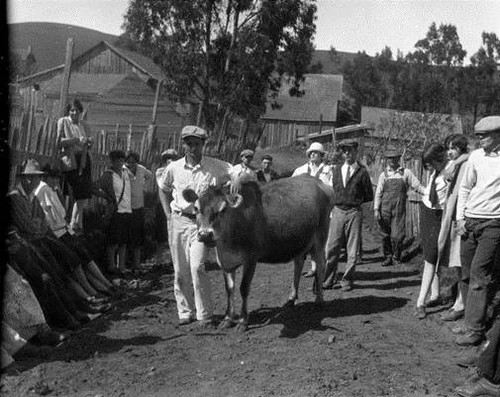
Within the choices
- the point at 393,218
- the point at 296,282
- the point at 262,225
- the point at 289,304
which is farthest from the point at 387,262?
the point at 262,225

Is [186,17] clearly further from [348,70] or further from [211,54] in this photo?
[348,70]

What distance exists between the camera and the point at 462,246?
290 inches

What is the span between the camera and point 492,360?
18.2 ft

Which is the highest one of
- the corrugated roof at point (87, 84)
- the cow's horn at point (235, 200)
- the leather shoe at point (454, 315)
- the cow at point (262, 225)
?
the corrugated roof at point (87, 84)

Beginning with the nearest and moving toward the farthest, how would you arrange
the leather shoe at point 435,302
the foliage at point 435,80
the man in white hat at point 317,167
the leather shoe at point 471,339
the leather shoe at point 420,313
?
the leather shoe at point 471,339, the leather shoe at point 420,313, the leather shoe at point 435,302, the man in white hat at point 317,167, the foliage at point 435,80

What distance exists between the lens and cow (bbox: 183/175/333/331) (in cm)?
765

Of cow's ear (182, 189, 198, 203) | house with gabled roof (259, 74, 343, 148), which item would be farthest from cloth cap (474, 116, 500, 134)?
house with gabled roof (259, 74, 343, 148)

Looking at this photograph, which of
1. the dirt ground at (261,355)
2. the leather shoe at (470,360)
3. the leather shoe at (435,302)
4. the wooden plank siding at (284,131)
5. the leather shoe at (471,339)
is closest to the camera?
the dirt ground at (261,355)

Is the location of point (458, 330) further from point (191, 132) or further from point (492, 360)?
point (191, 132)

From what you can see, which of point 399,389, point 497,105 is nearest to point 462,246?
point 399,389

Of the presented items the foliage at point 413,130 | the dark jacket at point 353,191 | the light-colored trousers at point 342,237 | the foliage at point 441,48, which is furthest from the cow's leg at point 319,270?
the foliage at point 441,48

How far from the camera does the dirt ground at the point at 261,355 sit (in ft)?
19.4

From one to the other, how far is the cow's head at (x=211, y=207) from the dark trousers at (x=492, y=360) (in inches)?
117

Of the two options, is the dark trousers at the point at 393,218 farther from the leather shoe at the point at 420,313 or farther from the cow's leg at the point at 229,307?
the cow's leg at the point at 229,307
